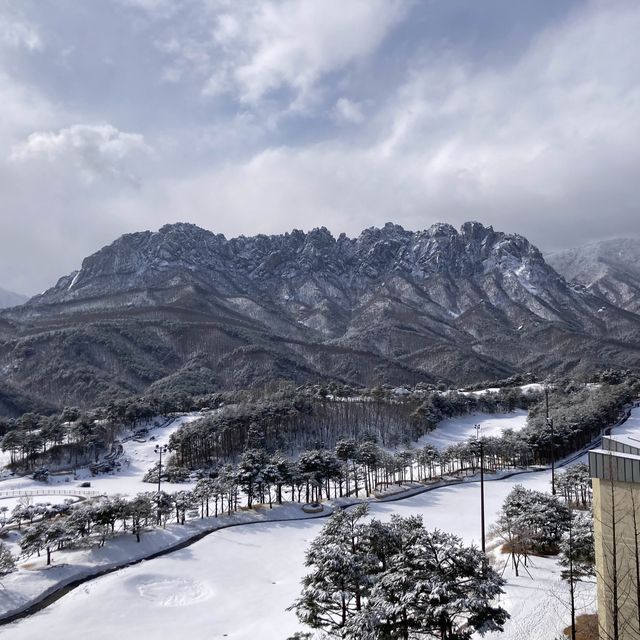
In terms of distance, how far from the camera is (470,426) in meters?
131

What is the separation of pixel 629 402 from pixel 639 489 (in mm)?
129820

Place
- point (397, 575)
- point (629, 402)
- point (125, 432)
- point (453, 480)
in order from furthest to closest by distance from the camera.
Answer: point (629, 402) → point (125, 432) → point (453, 480) → point (397, 575)

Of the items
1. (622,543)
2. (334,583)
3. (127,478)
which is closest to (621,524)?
A: (622,543)

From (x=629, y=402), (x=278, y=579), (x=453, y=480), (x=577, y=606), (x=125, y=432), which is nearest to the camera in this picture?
(x=577, y=606)

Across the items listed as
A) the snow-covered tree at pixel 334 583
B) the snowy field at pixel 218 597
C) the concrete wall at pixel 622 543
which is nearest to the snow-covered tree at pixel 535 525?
the snowy field at pixel 218 597

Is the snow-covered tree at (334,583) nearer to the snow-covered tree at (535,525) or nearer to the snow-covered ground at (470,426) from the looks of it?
the snow-covered tree at (535,525)

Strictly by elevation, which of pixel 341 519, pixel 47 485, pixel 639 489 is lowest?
pixel 47 485

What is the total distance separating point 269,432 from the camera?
107 m

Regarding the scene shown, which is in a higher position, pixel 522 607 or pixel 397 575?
pixel 397 575

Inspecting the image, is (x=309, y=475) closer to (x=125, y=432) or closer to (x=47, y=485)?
(x=47, y=485)

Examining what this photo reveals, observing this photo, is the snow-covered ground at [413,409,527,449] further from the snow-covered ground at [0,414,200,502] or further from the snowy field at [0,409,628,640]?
the snowy field at [0,409,628,640]

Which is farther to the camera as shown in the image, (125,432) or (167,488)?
(125,432)

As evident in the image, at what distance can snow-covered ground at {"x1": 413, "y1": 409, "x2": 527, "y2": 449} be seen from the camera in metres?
117

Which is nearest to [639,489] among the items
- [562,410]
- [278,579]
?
[278,579]
